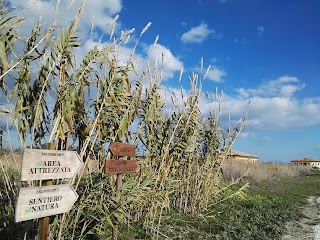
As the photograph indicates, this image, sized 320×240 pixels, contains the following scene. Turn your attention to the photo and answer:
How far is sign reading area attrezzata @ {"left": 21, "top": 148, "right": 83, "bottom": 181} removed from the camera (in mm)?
3199

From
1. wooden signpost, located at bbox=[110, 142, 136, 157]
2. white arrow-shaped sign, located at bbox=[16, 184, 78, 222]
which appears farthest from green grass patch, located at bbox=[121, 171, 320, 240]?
white arrow-shaped sign, located at bbox=[16, 184, 78, 222]

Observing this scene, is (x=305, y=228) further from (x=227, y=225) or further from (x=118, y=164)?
(x=118, y=164)

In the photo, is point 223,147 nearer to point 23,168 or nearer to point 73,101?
point 73,101

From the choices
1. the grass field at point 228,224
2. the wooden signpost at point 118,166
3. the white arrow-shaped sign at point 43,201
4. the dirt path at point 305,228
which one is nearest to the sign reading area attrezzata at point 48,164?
the white arrow-shaped sign at point 43,201

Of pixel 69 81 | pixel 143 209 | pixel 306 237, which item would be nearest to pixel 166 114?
pixel 143 209

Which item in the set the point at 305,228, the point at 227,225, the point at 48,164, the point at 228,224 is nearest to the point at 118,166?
the point at 48,164

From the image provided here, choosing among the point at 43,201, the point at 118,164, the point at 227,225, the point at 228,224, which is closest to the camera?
the point at 43,201

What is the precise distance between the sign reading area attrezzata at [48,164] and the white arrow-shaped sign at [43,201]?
130mm

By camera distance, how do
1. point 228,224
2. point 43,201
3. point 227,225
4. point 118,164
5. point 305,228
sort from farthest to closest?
point 305,228 < point 228,224 < point 227,225 < point 118,164 < point 43,201

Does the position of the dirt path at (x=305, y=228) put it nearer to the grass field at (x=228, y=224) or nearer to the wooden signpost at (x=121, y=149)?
the grass field at (x=228, y=224)

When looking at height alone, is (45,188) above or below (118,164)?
below

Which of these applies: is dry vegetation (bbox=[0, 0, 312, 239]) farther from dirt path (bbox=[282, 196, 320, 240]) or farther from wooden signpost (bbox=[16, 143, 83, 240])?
dirt path (bbox=[282, 196, 320, 240])

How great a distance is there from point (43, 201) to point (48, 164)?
383mm

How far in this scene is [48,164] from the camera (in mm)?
3428
